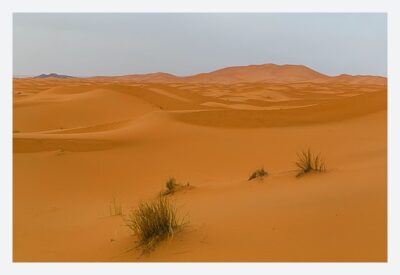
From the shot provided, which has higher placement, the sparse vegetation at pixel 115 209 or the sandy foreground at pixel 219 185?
the sandy foreground at pixel 219 185

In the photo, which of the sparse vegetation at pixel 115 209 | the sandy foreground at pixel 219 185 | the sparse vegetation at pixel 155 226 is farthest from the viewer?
the sparse vegetation at pixel 115 209

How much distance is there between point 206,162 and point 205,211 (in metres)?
4.15

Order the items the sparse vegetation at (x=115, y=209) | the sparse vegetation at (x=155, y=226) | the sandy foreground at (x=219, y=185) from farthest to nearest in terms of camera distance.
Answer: the sparse vegetation at (x=115, y=209) → the sparse vegetation at (x=155, y=226) → the sandy foreground at (x=219, y=185)

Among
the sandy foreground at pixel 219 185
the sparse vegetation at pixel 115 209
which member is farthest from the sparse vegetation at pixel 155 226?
the sparse vegetation at pixel 115 209

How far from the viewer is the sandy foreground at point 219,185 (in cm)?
315

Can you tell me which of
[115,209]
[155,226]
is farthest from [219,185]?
[155,226]

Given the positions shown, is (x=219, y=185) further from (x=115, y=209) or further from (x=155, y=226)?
(x=155, y=226)

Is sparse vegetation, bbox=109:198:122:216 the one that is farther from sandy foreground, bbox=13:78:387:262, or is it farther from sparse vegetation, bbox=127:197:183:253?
sparse vegetation, bbox=127:197:183:253

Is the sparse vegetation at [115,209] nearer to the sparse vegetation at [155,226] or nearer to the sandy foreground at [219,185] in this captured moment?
the sandy foreground at [219,185]

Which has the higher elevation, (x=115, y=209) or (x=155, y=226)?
(x=155, y=226)

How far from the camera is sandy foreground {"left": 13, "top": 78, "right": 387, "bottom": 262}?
3.15 metres

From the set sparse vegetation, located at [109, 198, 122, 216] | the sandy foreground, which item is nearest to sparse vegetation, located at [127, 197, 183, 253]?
the sandy foreground

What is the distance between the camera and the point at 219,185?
19.5ft

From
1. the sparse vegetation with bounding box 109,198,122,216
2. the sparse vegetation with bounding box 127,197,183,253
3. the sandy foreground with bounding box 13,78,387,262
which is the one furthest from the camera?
the sparse vegetation with bounding box 109,198,122,216
